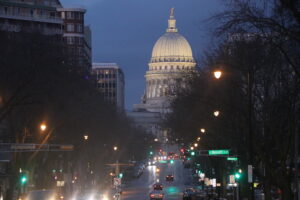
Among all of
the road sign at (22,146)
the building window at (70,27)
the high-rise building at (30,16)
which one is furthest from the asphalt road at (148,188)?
the building window at (70,27)

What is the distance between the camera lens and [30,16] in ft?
460

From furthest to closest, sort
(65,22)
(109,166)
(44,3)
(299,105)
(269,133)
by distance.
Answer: (65,22) → (44,3) → (109,166) → (269,133) → (299,105)

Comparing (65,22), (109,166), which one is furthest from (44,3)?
(109,166)

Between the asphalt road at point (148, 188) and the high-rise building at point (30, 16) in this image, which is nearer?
Answer: the asphalt road at point (148, 188)

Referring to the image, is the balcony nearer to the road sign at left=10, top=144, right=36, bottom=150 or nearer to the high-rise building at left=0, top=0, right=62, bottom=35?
the high-rise building at left=0, top=0, right=62, bottom=35

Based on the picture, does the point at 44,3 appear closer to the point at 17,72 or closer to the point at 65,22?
the point at 65,22

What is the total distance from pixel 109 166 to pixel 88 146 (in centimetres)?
3235

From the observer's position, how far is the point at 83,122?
267ft

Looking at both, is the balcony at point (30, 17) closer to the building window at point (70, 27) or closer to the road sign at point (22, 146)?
the building window at point (70, 27)

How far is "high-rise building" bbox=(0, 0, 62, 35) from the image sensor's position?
135438 mm

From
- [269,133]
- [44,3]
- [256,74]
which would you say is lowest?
[269,133]

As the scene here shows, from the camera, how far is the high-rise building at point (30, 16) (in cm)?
13544

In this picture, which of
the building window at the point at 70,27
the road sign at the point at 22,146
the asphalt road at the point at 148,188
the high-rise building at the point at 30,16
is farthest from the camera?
the building window at the point at 70,27

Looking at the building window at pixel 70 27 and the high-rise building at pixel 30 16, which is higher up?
the building window at pixel 70 27
